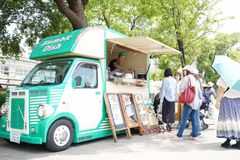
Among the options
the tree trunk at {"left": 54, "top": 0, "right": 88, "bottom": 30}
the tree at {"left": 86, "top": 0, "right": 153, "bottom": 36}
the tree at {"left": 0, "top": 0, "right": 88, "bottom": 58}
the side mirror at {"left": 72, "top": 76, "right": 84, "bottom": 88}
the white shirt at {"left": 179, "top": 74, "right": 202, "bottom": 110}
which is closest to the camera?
the side mirror at {"left": 72, "top": 76, "right": 84, "bottom": 88}

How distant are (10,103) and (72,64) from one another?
1654 mm

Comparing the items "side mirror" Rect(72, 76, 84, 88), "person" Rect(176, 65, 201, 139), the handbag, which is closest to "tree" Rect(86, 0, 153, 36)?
"person" Rect(176, 65, 201, 139)

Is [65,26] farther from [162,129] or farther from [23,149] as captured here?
[23,149]

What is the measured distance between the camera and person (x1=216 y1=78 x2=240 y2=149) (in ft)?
22.7

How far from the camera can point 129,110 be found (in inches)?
331

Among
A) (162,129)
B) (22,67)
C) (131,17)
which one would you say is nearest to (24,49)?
(131,17)

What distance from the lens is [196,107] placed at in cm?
791

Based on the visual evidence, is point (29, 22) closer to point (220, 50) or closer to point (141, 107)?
point (141, 107)

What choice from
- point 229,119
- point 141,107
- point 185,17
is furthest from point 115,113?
point 185,17

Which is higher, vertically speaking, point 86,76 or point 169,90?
point 86,76

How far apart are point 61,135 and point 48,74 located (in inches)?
62.8

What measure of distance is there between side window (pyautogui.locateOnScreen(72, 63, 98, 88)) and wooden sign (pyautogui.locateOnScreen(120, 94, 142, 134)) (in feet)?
3.61

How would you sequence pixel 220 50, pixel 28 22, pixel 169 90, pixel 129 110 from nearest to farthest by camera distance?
pixel 129 110 → pixel 169 90 → pixel 28 22 → pixel 220 50

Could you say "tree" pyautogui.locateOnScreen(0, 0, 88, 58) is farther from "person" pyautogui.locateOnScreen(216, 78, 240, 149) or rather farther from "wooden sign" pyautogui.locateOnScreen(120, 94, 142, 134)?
"person" pyautogui.locateOnScreen(216, 78, 240, 149)
